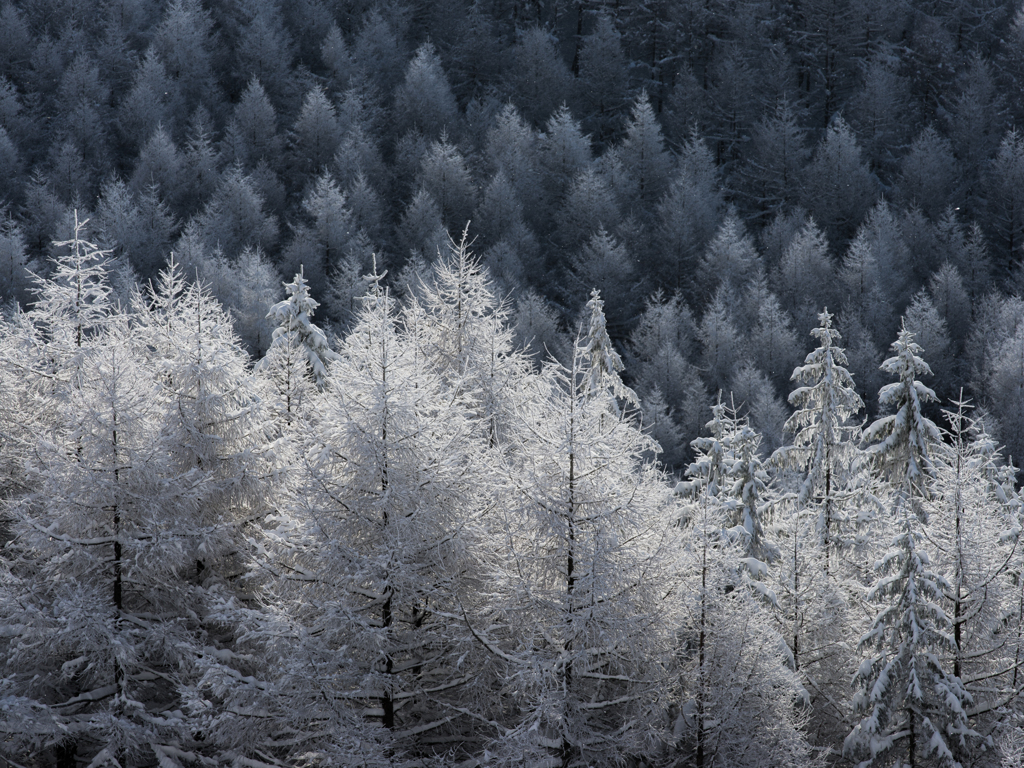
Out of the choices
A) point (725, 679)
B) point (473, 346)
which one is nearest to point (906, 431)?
point (725, 679)

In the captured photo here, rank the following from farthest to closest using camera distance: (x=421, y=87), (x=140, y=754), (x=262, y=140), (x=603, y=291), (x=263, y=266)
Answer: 1. (x=421, y=87)
2. (x=262, y=140)
3. (x=603, y=291)
4. (x=263, y=266)
5. (x=140, y=754)

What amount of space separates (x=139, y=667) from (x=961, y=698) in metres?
14.6

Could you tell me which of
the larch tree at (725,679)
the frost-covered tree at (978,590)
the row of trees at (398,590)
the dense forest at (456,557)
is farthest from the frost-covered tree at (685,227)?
the larch tree at (725,679)

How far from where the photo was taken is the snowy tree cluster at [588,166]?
6159 cm

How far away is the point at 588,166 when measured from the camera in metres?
79.4

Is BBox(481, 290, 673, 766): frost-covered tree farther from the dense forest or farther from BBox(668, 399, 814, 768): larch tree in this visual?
BBox(668, 399, 814, 768): larch tree

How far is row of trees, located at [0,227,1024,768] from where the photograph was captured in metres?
14.8

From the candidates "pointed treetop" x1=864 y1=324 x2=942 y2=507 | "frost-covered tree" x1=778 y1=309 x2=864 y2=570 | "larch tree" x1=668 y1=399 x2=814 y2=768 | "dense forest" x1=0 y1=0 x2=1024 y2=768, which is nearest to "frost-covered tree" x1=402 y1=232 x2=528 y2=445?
"dense forest" x1=0 y1=0 x2=1024 y2=768

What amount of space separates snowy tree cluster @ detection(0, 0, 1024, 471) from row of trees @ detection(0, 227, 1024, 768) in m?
36.6

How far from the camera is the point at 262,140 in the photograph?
266ft

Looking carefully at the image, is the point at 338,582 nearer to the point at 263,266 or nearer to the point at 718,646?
the point at 718,646

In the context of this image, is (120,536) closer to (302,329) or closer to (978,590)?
(302,329)

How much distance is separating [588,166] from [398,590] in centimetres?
6848

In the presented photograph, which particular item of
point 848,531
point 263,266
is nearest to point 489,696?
point 848,531
